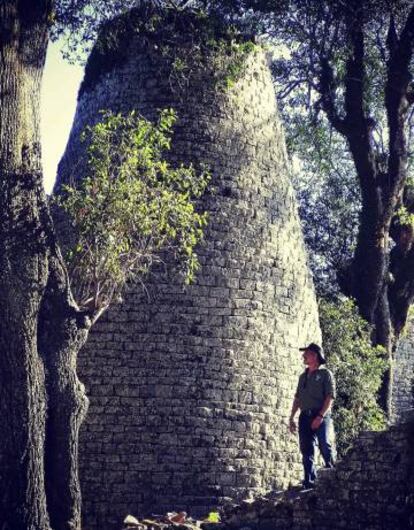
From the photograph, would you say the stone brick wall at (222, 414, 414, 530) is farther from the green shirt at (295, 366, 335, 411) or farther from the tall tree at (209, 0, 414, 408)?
the tall tree at (209, 0, 414, 408)

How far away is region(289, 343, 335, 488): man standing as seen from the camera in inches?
403

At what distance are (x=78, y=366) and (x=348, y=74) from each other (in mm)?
9036

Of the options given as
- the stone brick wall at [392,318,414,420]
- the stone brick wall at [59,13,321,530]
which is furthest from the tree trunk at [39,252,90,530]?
the stone brick wall at [392,318,414,420]

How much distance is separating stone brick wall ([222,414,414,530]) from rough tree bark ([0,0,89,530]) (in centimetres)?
227

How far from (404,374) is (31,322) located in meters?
16.2

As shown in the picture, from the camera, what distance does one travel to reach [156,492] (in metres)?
11.7

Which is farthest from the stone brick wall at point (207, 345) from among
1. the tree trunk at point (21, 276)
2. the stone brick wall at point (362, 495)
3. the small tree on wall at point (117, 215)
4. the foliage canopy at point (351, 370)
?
the tree trunk at point (21, 276)

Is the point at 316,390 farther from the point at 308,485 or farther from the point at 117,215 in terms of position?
the point at 117,215

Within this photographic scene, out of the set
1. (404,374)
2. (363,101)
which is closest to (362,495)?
(363,101)

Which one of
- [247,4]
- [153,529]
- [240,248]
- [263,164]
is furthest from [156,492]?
[247,4]

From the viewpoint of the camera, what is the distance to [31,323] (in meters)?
9.60

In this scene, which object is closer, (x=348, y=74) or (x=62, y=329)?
(x=62, y=329)

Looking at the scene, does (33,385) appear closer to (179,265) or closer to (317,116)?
(179,265)

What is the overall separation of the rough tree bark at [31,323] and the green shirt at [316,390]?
2469 millimetres
